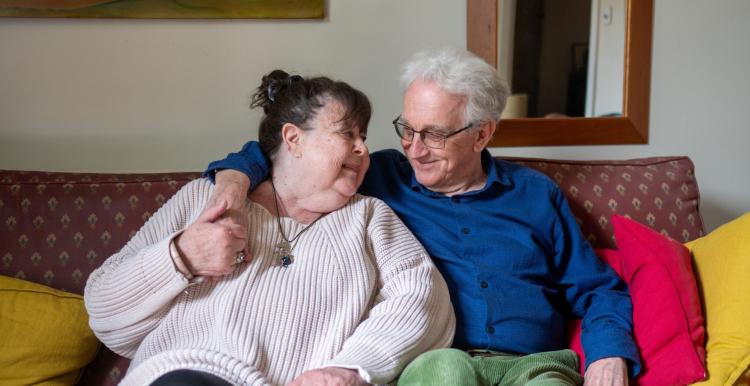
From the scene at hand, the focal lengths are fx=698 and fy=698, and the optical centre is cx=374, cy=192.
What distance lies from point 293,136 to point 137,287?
50 cm

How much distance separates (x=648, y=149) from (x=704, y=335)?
1.08 metres

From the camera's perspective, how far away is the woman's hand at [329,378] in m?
1.39

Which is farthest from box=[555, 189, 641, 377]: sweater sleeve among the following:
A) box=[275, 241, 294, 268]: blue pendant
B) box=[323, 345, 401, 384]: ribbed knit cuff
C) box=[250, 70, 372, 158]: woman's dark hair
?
box=[275, 241, 294, 268]: blue pendant

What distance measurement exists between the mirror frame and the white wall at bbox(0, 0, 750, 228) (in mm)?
43

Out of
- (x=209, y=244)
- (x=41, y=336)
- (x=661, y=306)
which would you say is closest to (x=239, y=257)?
(x=209, y=244)

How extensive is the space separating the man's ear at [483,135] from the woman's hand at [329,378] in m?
0.74

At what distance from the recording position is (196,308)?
1532mm

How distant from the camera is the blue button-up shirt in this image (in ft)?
5.70

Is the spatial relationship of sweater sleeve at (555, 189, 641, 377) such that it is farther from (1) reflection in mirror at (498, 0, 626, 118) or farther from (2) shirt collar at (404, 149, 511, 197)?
(1) reflection in mirror at (498, 0, 626, 118)

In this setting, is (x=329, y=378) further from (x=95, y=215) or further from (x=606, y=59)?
(x=606, y=59)

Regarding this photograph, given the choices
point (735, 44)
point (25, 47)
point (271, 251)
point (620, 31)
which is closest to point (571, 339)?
point (271, 251)

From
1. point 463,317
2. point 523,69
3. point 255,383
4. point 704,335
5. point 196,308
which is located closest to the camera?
point 255,383

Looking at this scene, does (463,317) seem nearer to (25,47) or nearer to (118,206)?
(118,206)

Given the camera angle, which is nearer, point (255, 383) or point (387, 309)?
point (255, 383)
